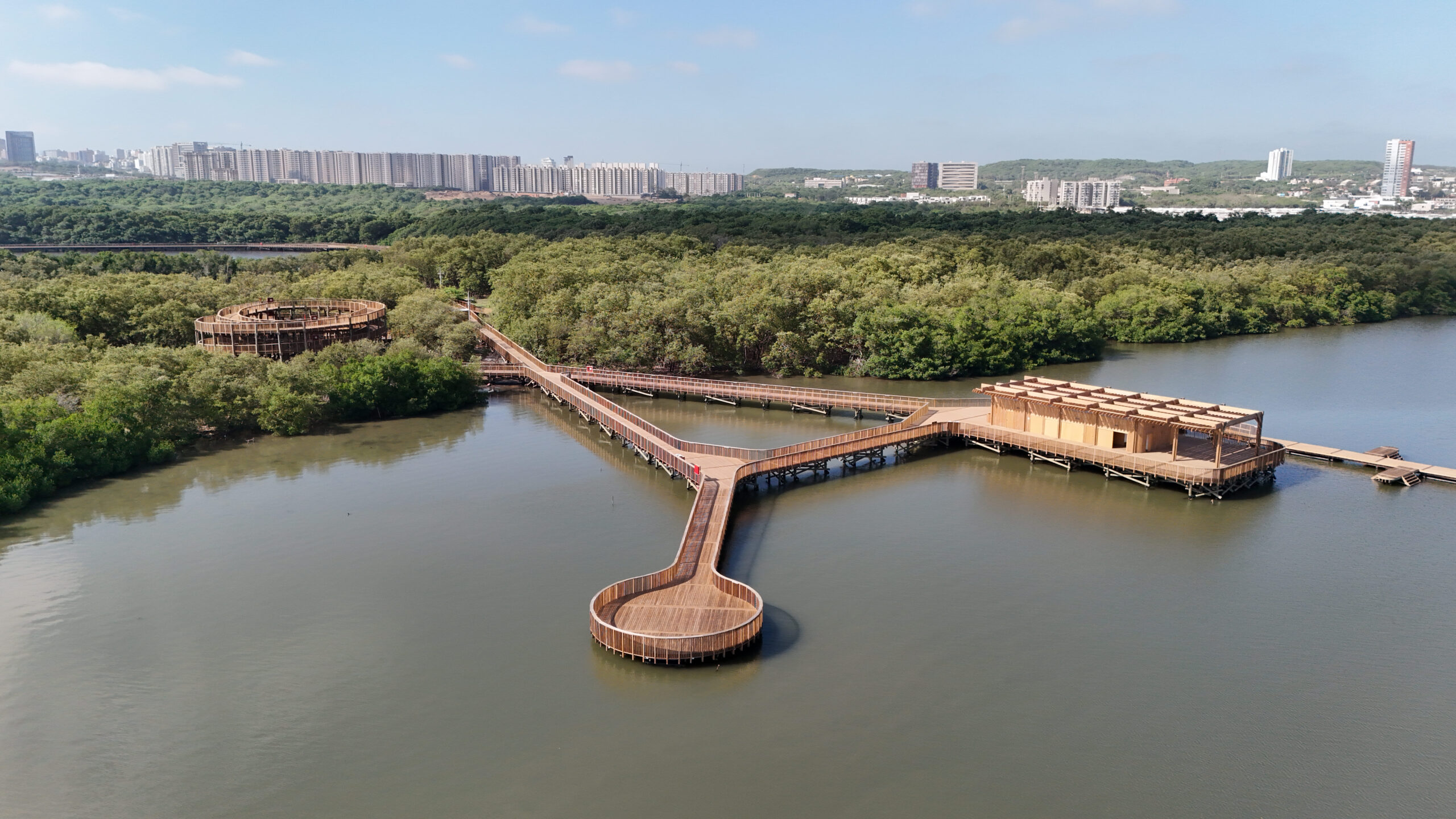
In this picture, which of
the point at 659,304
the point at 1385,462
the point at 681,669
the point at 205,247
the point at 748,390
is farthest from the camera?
the point at 205,247

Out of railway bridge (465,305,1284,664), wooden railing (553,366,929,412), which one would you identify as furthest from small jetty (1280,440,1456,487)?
wooden railing (553,366,929,412)

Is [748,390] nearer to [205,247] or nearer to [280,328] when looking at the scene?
[280,328]

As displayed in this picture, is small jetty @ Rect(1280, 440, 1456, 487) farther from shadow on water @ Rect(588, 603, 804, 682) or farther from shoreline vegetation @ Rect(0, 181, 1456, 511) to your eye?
shadow on water @ Rect(588, 603, 804, 682)

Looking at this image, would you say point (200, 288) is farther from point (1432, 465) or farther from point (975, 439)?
point (1432, 465)

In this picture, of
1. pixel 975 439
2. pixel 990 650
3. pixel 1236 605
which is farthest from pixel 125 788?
→ pixel 975 439

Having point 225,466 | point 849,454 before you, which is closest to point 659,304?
point 849,454

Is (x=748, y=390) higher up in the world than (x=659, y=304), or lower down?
lower down

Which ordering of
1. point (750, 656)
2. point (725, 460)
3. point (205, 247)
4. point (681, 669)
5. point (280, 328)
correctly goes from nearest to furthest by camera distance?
1. point (681, 669)
2. point (750, 656)
3. point (725, 460)
4. point (280, 328)
5. point (205, 247)
